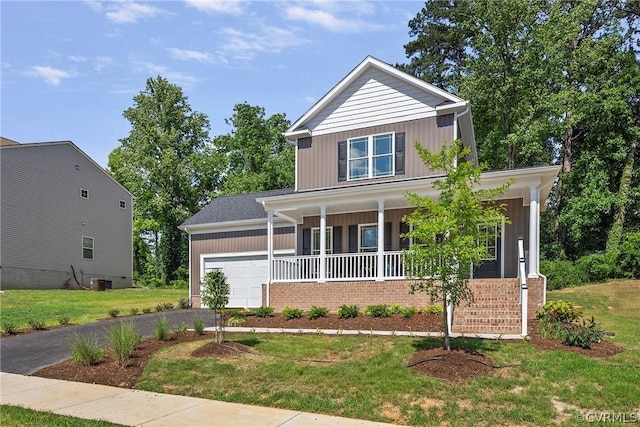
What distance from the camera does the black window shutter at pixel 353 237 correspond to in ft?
53.5

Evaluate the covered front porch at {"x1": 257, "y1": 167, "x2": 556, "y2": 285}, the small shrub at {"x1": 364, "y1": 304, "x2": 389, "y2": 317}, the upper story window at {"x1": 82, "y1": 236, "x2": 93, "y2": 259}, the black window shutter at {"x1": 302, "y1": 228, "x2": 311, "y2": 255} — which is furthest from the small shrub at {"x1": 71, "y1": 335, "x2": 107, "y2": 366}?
the upper story window at {"x1": 82, "y1": 236, "x2": 93, "y2": 259}

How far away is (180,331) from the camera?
451 inches

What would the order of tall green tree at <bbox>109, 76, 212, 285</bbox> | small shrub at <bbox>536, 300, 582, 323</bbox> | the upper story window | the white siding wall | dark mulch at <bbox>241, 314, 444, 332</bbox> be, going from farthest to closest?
tall green tree at <bbox>109, 76, 212, 285</bbox> → the upper story window → the white siding wall → dark mulch at <bbox>241, 314, 444, 332</bbox> → small shrub at <bbox>536, 300, 582, 323</bbox>

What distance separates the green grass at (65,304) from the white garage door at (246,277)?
11.8 ft

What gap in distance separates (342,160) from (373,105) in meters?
2.24

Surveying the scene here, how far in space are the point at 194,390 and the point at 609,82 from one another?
85.3 feet

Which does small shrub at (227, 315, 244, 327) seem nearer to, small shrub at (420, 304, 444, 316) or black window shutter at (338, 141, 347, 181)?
small shrub at (420, 304, 444, 316)

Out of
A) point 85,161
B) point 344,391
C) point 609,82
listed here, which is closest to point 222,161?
point 85,161

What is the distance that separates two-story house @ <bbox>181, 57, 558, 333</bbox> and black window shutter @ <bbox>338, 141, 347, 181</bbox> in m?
0.04

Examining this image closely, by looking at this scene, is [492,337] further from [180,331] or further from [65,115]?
[65,115]

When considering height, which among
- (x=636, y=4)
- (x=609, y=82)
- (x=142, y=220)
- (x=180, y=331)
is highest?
(x=636, y=4)

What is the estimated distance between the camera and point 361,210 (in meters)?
16.0

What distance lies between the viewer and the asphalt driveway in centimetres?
954

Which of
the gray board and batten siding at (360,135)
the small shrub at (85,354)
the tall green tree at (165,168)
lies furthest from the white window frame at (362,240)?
the tall green tree at (165,168)
